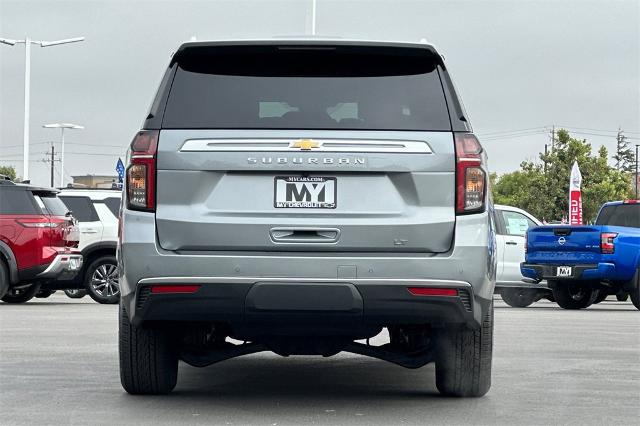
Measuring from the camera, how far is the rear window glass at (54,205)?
18969 millimetres

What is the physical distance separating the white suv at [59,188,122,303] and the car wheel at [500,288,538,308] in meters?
7.04

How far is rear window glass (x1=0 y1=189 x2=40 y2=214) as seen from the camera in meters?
18.7

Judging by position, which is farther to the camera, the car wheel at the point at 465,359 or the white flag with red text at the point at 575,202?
the white flag with red text at the point at 575,202

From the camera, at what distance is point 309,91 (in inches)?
273

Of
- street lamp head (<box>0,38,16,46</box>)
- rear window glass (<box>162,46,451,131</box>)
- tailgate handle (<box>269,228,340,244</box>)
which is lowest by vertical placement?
tailgate handle (<box>269,228,340,244</box>)

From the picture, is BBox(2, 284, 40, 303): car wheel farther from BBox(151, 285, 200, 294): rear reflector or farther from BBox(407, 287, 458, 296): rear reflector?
BBox(407, 287, 458, 296): rear reflector

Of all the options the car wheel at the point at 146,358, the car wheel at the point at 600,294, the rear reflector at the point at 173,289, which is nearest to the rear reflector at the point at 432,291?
the rear reflector at the point at 173,289

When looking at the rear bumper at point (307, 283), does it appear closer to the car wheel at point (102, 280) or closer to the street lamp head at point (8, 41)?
the car wheel at point (102, 280)

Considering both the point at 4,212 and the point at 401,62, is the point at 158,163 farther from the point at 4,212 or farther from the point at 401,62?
the point at 4,212

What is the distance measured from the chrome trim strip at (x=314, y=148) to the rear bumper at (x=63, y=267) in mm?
12356

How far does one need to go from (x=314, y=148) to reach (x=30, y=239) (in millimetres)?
12626

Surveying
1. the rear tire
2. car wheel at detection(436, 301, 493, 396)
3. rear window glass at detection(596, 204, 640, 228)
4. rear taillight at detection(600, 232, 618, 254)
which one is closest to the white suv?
rear taillight at detection(600, 232, 618, 254)

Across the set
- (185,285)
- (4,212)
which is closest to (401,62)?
(185,285)

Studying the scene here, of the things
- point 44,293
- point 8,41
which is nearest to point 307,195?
point 44,293
